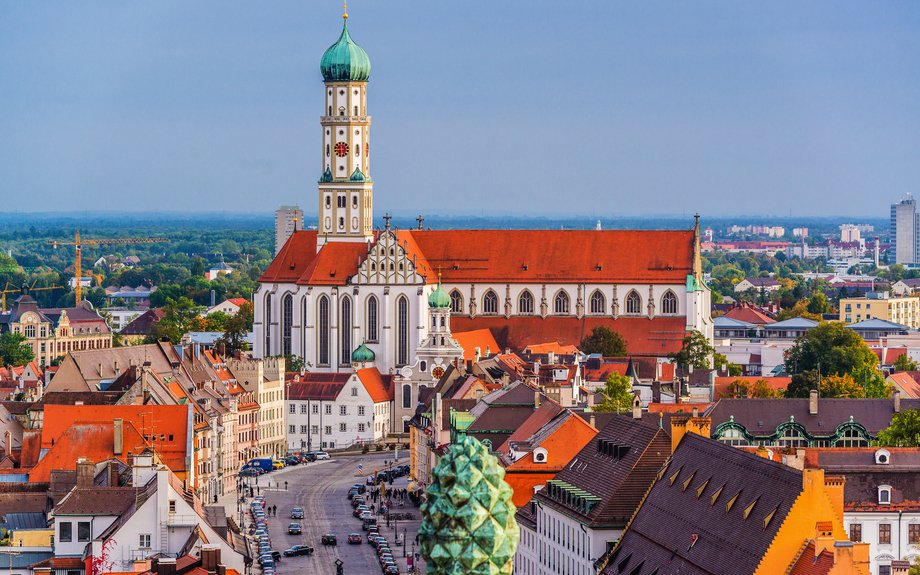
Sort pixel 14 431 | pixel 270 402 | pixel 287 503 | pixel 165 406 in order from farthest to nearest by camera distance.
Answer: pixel 270 402
pixel 287 503
pixel 14 431
pixel 165 406

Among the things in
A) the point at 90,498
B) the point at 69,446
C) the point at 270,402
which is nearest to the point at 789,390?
the point at 270,402

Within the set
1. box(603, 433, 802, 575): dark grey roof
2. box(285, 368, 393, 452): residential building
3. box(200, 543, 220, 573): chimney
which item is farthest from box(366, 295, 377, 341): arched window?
box(603, 433, 802, 575): dark grey roof

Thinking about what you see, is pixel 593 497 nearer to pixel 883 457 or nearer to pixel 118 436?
pixel 883 457

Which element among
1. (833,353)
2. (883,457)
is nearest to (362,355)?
(833,353)

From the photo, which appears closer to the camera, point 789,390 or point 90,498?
point 90,498

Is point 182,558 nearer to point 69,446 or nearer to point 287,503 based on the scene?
point 69,446

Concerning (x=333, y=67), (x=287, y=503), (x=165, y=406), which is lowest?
(x=287, y=503)
